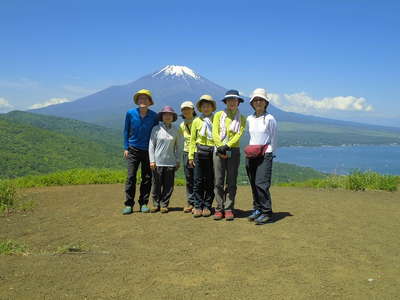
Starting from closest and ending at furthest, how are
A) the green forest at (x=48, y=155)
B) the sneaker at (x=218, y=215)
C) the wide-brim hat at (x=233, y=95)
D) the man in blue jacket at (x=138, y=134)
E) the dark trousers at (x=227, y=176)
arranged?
the wide-brim hat at (x=233, y=95)
the dark trousers at (x=227, y=176)
the sneaker at (x=218, y=215)
the man in blue jacket at (x=138, y=134)
the green forest at (x=48, y=155)

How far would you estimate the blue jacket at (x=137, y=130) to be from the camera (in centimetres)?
562

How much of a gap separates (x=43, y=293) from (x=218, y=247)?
188 cm

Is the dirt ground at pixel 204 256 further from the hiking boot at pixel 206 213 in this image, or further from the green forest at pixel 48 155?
the green forest at pixel 48 155

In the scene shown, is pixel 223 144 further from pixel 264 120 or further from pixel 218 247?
pixel 218 247

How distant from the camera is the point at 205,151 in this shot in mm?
5246

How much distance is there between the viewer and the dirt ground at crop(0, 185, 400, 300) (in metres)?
3.06

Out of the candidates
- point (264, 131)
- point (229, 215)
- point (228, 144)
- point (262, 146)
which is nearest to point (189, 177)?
point (229, 215)

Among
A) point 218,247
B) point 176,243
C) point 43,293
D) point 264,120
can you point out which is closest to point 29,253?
point 43,293

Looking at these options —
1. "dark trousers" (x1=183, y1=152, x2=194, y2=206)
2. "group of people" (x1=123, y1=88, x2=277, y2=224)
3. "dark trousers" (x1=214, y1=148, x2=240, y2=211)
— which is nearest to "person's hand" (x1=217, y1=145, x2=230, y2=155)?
"group of people" (x1=123, y1=88, x2=277, y2=224)

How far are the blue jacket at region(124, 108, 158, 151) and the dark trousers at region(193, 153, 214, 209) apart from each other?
0.92 m

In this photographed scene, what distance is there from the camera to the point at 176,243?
4.30m

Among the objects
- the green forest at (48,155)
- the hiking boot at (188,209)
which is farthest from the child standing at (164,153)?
the green forest at (48,155)

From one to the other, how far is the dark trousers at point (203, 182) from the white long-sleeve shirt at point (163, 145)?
0.52 metres

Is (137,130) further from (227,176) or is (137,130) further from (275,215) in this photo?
(275,215)
